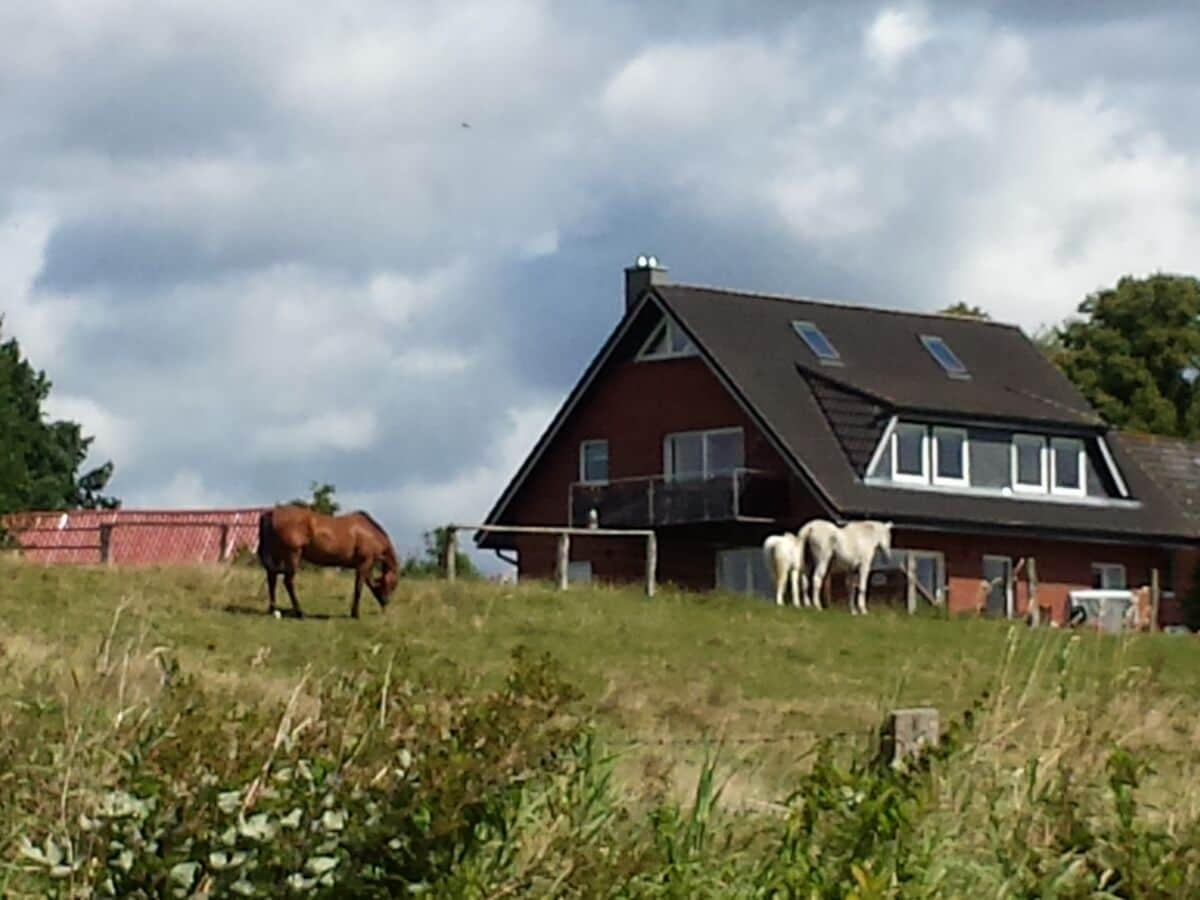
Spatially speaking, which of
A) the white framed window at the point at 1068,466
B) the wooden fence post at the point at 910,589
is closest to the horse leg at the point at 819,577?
the wooden fence post at the point at 910,589

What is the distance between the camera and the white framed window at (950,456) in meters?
57.8

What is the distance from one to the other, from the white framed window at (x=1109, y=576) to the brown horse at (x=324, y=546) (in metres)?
27.4

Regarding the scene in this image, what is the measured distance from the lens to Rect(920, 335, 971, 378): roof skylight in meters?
61.3

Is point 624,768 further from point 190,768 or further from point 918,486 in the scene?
point 918,486

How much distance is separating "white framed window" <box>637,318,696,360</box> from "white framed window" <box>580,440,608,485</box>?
2.36 metres

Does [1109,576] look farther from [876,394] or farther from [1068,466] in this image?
[876,394]

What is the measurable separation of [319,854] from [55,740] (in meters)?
1.73

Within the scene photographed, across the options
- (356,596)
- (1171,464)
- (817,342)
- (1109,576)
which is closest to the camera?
(356,596)

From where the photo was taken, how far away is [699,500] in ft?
183

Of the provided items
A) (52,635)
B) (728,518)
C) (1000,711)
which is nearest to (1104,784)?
(1000,711)

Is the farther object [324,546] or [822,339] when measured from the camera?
[822,339]

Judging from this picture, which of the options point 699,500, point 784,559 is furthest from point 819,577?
point 699,500

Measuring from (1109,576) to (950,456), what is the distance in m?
5.25

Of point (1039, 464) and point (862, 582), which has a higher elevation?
point (1039, 464)
